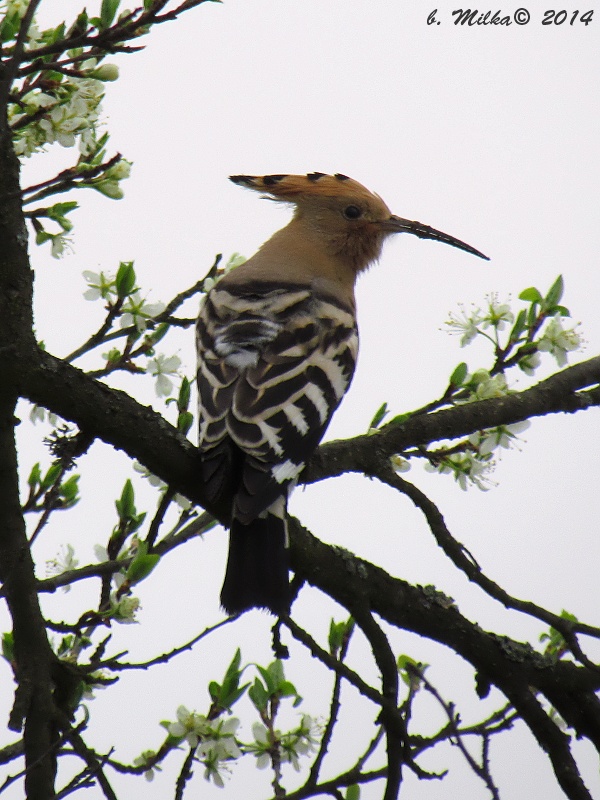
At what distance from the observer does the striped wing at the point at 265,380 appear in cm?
183

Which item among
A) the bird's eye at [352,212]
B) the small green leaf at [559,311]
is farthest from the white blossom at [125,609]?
the bird's eye at [352,212]

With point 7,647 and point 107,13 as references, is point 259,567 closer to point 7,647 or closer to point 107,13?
point 7,647

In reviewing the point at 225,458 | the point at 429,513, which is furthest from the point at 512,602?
the point at 225,458

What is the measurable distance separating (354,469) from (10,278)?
0.77 m

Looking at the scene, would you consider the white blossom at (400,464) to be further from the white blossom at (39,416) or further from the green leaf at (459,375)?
the white blossom at (39,416)

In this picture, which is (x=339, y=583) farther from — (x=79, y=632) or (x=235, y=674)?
(x=79, y=632)

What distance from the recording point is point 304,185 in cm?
333

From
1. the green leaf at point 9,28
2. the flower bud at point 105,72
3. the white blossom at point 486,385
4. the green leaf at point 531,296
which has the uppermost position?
the green leaf at point 9,28

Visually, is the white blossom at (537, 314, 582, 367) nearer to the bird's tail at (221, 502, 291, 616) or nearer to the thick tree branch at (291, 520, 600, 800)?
the thick tree branch at (291, 520, 600, 800)

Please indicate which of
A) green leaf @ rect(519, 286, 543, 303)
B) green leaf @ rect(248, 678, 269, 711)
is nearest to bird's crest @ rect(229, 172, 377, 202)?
green leaf @ rect(519, 286, 543, 303)

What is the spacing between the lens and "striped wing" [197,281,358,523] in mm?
1831

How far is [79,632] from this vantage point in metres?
1.84

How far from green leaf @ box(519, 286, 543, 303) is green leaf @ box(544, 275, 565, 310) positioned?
2 centimetres

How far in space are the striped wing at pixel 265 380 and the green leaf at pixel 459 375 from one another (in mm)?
253
